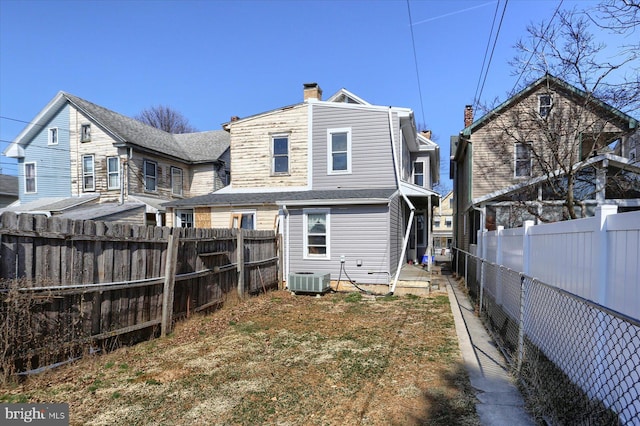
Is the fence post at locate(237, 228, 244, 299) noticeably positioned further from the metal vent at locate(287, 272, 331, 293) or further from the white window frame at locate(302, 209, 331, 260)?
the white window frame at locate(302, 209, 331, 260)

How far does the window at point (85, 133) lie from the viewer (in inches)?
756

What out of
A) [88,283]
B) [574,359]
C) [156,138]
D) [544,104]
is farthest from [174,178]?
[574,359]

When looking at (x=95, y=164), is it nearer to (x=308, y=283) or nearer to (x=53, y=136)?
(x=53, y=136)

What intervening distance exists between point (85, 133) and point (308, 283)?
1591cm

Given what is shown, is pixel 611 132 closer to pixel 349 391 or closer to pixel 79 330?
pixel 349 391

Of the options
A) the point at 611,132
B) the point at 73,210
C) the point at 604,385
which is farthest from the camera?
the point at 73,210

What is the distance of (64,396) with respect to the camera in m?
4.04

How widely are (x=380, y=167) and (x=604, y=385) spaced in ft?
33.3

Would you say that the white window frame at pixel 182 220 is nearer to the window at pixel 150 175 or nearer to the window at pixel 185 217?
the window at pixel 185 217

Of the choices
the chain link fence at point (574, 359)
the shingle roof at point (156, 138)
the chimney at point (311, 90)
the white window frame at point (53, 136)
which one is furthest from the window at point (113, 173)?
the chain link fence at point (574, 359)

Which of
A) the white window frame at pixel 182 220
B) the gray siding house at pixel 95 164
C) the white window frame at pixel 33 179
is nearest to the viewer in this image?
the white window frame at pixel 182 220

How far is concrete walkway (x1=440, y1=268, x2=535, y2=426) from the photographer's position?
3521 mm

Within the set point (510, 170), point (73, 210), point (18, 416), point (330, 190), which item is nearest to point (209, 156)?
point (73, 210)

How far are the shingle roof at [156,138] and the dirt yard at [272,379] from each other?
1541 centimetres
